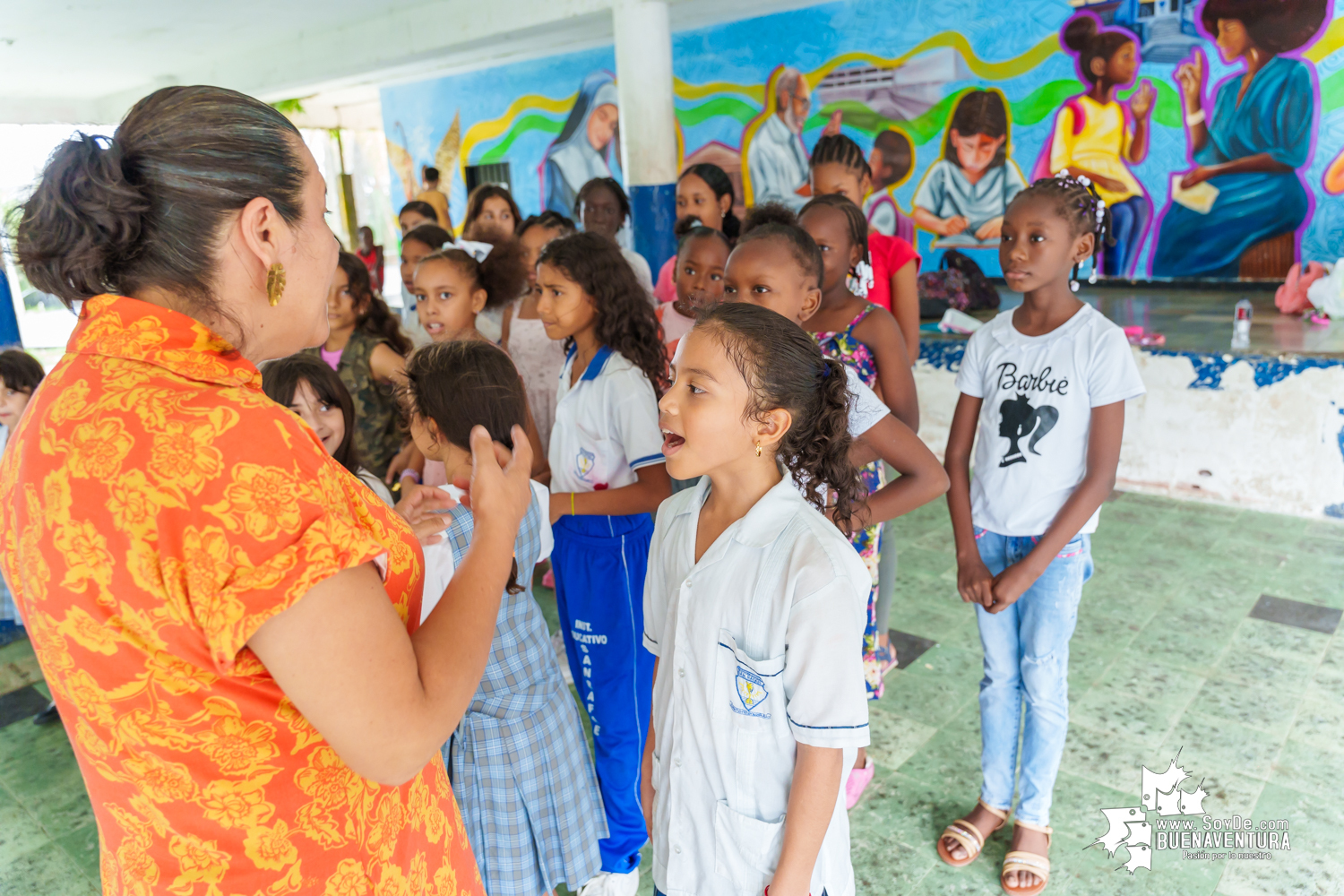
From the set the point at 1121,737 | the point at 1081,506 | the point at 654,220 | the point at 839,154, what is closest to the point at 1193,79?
the point at 654,220

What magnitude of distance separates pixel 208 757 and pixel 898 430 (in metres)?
1.34

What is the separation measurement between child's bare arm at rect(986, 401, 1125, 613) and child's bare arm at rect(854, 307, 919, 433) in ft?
Result: 1.30

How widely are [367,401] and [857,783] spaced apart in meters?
1.97

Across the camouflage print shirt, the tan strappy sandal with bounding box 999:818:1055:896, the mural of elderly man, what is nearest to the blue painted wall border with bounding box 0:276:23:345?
the camouflage print shirt

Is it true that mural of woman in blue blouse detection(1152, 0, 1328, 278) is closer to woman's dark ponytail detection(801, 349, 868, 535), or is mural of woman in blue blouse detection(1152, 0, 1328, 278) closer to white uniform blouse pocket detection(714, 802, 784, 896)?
woman's dark ponytail detection(801, 349, 868, 535)

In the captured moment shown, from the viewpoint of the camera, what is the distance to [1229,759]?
2326 mm

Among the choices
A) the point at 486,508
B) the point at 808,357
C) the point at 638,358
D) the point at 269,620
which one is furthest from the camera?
the point at 638,358

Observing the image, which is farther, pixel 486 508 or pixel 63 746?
pixel 63 746

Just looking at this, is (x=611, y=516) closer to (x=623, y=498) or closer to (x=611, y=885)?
(x=623, y=498)

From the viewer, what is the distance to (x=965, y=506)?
2.06 meters

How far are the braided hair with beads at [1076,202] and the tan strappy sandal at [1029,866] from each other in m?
1.24

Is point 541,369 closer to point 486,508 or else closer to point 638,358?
point 638,358

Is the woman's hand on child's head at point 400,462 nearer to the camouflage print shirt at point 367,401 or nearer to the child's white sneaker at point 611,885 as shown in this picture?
the camouflage print shirt at point 367,401

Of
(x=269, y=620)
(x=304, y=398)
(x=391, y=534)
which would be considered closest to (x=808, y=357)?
(x=391, y=534)
